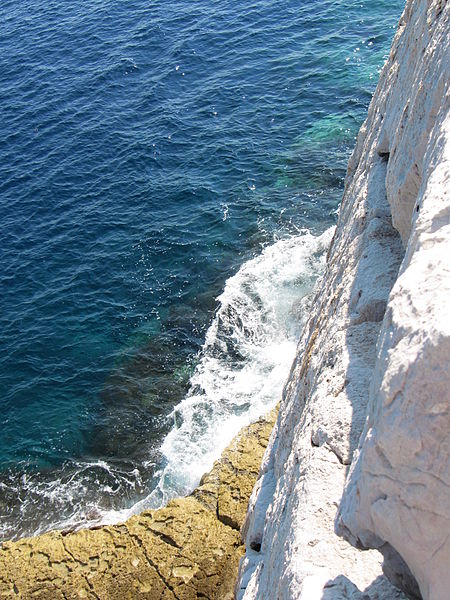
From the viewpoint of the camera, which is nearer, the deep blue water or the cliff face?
the cliff face

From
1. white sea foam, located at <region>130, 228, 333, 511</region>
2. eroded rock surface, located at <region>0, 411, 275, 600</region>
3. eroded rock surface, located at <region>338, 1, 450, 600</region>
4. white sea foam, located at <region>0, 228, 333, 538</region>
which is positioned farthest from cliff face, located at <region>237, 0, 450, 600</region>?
white sea foam, located at <region>0, 228, 333, 538</region>

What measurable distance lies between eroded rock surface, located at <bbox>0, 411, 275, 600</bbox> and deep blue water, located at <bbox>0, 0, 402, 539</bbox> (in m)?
5.33

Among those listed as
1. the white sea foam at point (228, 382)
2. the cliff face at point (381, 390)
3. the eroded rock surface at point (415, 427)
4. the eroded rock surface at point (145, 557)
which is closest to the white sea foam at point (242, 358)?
the white sea foam at point (228, 382)

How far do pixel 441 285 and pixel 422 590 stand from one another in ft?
7.22

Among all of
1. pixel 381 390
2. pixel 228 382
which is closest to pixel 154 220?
pixel 228 382

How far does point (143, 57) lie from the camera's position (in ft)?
147

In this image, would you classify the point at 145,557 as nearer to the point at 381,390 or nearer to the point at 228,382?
the point at 228,382

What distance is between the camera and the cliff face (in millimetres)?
4562

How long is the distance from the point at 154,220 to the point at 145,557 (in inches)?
783

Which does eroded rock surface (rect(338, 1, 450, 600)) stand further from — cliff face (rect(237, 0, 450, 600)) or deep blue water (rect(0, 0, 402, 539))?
deep blue water (rect(0, 0, 402, 539))

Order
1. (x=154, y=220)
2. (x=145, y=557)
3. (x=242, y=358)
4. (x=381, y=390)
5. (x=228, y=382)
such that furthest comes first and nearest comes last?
(x=154, y=220)
(x=242, y=358)
(x=228, y=382)
(x=145, y=557)
(x=381, y=390)

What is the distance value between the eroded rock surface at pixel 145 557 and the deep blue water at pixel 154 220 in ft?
17.5

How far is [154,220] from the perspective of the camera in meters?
32.5

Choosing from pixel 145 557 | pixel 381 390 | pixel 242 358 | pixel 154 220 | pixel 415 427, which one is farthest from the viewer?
pixel 154 220
